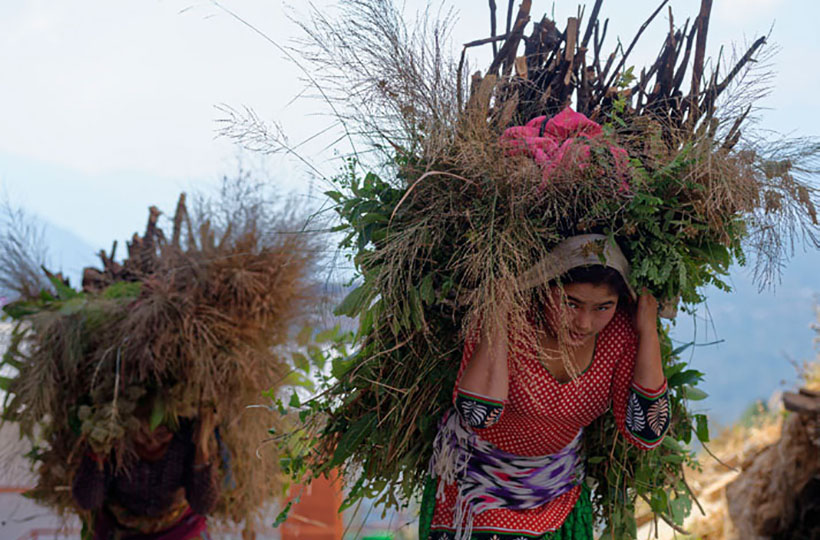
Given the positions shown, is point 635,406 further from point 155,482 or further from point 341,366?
point 155,482

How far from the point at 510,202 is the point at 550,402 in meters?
0.49

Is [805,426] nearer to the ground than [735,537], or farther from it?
farther from it

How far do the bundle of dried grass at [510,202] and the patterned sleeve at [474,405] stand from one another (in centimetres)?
5

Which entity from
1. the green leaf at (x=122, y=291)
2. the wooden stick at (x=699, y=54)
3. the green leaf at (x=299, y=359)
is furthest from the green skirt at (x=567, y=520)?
the green leaf at (x=122, y=291)

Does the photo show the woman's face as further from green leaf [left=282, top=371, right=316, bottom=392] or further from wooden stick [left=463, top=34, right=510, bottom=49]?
green leaf [left=282, top=371, right=316, bottom=392]

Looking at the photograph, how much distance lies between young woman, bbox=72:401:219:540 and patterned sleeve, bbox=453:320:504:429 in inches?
65.9

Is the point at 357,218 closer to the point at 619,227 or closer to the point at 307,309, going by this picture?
the point at 619,227

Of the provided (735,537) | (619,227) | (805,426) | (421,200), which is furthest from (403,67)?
(735,537)

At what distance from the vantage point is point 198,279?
2.97 meters

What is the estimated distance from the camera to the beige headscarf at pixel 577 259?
5.00 feet

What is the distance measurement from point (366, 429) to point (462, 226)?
574 millimetres

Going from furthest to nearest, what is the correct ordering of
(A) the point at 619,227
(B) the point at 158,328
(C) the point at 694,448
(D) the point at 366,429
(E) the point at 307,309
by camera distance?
(E) the point at 307,309 → (B) the point at 158,328 → (C) the point at 694,448 → (D) the point at 366,429 → (A) the point at 619,227

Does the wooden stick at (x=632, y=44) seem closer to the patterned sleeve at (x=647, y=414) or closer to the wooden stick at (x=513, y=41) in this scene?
the wooden stick at (x=513, y=41)

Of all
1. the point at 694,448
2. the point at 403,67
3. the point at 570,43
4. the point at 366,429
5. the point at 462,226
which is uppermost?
the point at 570,43
